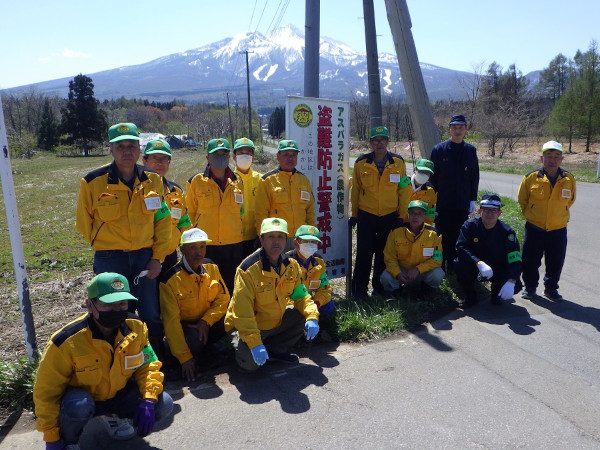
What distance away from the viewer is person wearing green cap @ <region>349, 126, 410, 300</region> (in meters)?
5.38

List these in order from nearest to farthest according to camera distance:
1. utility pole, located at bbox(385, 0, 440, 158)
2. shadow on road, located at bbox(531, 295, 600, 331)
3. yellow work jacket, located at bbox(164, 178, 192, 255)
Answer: yellow work jacket, located at bbox(164, 178, 192, 255)
shadow on road, located at bbox(531, 295, 600, 331)
utility pole, located at bbox(385, 0, 440, 158)

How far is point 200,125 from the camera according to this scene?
6159cm

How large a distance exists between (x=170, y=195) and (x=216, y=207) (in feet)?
1.59

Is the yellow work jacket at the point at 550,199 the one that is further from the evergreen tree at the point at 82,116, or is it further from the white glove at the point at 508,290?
the evergreen tree at the point at 82,116

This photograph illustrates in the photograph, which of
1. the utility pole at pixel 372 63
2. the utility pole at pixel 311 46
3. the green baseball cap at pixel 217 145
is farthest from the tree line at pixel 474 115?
the green baseball cap at pixel 217 145

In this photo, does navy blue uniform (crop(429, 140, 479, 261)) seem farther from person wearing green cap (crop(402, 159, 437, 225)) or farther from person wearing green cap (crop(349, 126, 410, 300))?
person wearing green cap (crop(349, 126, 410, 300))

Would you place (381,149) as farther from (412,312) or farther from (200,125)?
(200,125)

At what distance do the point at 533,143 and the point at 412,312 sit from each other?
43165 mm

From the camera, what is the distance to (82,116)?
48312 mm

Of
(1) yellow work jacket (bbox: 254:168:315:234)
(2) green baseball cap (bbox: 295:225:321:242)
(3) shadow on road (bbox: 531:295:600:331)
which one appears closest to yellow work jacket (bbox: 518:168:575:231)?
(3) shadow on road (bbox: 531:295:600:331)

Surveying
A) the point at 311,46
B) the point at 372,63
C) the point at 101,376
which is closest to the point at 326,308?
the point at 101,376

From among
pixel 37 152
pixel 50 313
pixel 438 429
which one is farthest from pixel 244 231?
pixel 37 152

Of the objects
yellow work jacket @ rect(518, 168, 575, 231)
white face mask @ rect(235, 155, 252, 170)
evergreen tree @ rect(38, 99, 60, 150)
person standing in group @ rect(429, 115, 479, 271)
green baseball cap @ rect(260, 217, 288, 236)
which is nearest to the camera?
green baseball cap @ rect(260, 217, 288, 236)

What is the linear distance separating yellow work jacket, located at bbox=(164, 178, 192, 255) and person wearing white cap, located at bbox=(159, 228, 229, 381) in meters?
0.33
